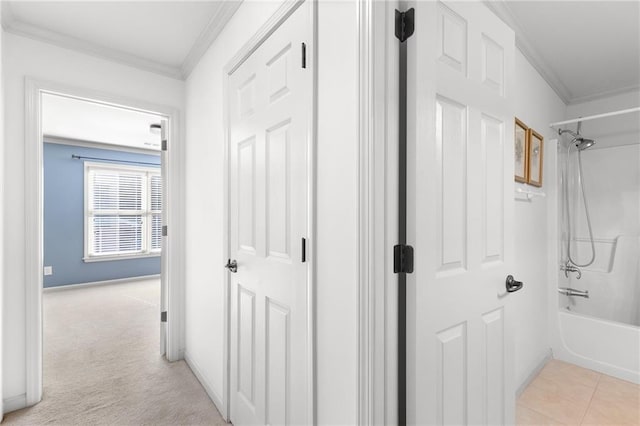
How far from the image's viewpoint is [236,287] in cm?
174

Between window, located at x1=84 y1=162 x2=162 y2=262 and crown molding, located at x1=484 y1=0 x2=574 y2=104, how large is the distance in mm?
4895

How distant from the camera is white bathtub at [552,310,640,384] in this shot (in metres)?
2.32

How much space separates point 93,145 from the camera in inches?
205

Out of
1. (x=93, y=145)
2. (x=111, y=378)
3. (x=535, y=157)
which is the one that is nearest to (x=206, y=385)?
(x=111, y=378)

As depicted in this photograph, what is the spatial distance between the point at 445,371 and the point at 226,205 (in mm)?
1379

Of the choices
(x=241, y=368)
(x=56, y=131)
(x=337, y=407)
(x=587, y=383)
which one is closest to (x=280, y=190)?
(x=337, y=407)

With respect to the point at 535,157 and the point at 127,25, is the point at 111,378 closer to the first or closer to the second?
the point at 127,25

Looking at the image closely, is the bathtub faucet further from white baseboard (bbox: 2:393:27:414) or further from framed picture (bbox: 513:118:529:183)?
white baseboard (bbox: 2:393:27:414)

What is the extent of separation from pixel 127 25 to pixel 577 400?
3.94 metres

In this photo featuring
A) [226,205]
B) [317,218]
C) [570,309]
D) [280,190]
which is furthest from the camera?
[570,309]

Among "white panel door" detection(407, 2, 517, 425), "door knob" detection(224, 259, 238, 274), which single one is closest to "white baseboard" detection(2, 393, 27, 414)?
"door knob" detection(224, 259, 238, 274)

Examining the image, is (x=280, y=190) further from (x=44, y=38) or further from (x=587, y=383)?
(x=587, y=383)

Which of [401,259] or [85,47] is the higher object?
[85,47]

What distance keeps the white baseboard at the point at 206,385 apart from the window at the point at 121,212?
3.03 meters
